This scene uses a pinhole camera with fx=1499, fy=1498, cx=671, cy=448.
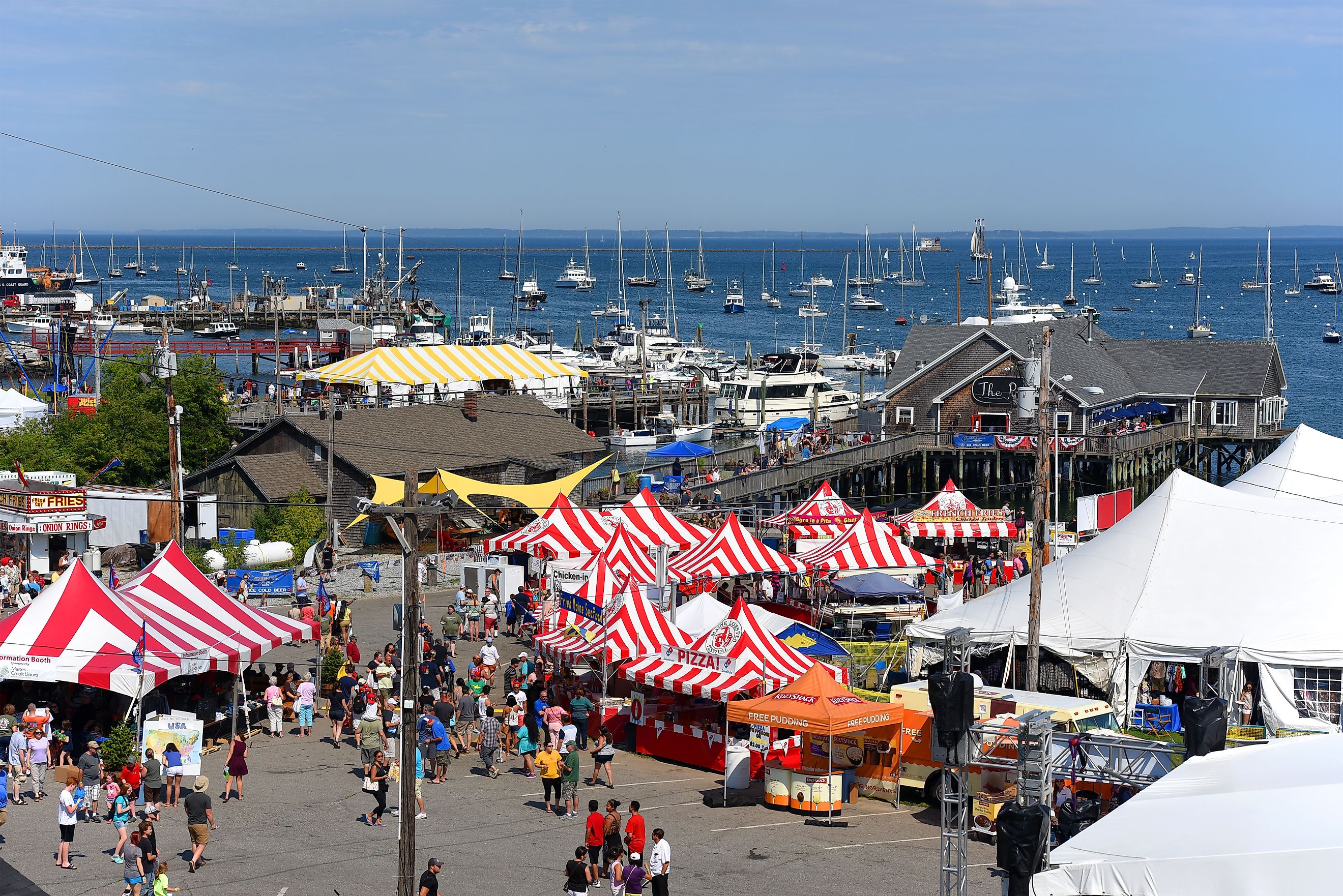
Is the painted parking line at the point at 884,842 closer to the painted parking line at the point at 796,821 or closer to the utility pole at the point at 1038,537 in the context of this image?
the painted parking line at the point at 796,821

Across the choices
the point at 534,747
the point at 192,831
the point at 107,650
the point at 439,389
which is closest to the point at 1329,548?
the point at 534,747

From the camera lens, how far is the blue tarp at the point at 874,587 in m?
30.2

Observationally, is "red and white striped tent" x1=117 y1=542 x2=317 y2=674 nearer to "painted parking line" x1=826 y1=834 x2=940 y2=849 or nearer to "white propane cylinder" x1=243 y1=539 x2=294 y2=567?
"painted parking line" x1=826 y1=834 x2=940 y2=849

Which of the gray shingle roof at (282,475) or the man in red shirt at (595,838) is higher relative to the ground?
the gray shingle roof at (282,475)

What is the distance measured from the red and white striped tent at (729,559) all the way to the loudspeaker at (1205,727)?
13.7m

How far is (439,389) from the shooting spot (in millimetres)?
58188

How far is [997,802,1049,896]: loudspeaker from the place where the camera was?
12297 millimetres

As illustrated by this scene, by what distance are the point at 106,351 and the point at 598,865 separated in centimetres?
7407

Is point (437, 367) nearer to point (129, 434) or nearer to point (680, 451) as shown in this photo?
point (680, 451)

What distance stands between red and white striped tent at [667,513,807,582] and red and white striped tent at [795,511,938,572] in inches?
31.8

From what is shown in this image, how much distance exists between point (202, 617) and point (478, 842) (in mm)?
7691

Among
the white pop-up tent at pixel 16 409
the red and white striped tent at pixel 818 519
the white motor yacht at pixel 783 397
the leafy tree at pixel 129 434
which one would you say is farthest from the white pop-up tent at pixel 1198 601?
the white motor yacht at pixel 783 397

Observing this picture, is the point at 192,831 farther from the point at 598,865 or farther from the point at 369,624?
the point at 369,624

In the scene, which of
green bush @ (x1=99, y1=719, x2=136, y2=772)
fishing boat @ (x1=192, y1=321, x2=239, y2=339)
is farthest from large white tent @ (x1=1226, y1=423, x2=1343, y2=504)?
fishing boat @ (x1=192, y1=321, x2=239, y2=339)
